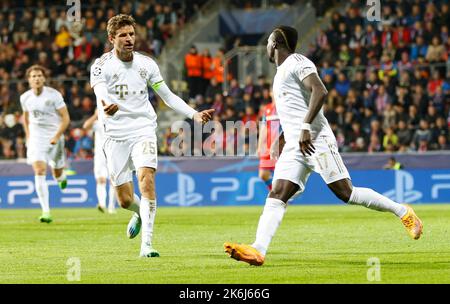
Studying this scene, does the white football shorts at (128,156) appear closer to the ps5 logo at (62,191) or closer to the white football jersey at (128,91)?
the white football jersey at (128,91)

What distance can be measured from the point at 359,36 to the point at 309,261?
64.6ft

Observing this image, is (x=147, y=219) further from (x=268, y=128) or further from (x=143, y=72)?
(x=268, y=128)

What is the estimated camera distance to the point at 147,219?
36.2 ft

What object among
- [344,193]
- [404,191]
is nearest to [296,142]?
[344,193]

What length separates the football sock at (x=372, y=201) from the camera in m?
10.3

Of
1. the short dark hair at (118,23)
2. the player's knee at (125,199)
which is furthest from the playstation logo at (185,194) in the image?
the short dark hair at (118,23)

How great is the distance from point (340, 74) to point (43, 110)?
10.8 meters

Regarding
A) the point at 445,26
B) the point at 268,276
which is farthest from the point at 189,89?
the point at 268,276

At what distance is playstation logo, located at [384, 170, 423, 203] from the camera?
23484mm

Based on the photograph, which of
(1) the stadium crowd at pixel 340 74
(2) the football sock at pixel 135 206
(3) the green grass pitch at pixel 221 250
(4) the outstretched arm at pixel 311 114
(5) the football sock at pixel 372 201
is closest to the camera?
(3) the green grass pitch at pixel 221 250

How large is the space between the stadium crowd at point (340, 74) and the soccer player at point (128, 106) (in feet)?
48.1

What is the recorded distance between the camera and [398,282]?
8289 mm

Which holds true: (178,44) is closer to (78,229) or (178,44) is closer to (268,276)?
(78,229)

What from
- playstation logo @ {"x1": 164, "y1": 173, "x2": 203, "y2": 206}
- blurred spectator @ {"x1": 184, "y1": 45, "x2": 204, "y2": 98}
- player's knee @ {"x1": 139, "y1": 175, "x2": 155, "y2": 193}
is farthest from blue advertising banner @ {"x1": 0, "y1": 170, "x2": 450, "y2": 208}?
player's knee @ {"x1": 139, "y1": 175, "x2": 155, "y2": 193}
